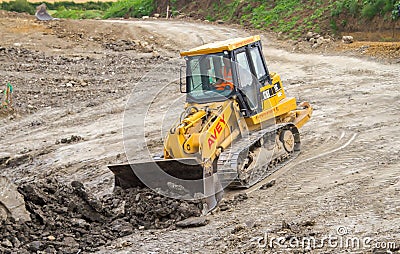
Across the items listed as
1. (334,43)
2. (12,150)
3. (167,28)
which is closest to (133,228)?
(12,150)

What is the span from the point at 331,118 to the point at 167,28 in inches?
657

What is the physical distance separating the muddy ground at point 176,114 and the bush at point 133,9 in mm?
6160

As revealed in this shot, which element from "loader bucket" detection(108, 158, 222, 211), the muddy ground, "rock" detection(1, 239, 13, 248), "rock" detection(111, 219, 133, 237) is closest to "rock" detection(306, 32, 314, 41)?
the muddy ground

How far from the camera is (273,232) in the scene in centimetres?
862

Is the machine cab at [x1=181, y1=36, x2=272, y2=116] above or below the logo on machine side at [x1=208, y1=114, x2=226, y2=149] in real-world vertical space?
above

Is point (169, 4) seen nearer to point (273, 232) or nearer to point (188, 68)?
point (188, 68)

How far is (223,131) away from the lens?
11086 millimetres

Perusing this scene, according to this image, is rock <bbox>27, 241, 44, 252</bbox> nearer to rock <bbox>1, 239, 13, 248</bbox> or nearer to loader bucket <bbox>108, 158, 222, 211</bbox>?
rock <bbox>1, 239, 13, 248</bbox>

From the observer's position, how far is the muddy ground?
8.87 m

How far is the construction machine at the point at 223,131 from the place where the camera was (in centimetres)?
1028

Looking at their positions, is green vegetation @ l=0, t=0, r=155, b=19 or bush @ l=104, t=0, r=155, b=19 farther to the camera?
green vegetation @ l=0, t=0, r=155, b=19

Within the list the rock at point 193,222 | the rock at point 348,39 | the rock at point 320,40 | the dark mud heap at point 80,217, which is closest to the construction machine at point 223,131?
the dark mud heap at point 80,217

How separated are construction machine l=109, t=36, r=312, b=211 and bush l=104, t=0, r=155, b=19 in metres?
27.7
